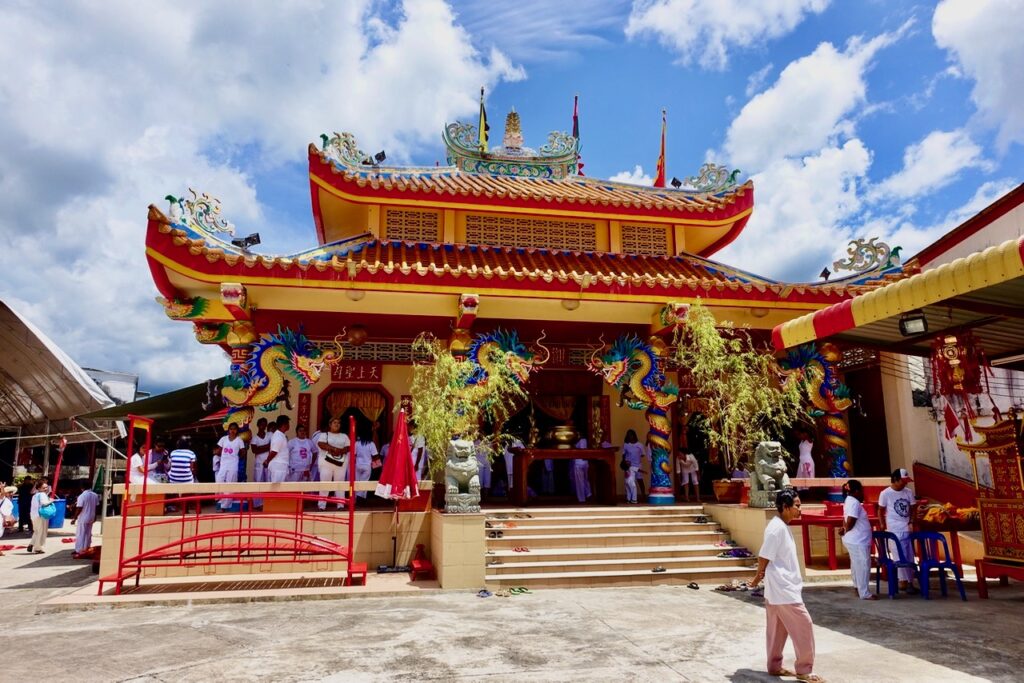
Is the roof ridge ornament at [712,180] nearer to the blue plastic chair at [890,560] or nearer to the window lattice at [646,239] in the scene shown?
the window lattice at [646,239]

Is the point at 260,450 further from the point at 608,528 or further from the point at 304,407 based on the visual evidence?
the point at 608,528

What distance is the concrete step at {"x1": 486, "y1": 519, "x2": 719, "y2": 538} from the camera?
906cm

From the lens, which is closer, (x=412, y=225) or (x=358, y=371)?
(x=358, y=371)

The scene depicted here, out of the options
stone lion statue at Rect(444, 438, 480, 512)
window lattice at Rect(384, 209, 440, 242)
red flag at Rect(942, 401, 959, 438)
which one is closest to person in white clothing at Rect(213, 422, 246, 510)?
stone lion statue at Rect(444, 438, 480, 512)

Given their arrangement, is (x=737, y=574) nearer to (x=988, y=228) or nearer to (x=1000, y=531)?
(x=1000, y=531)

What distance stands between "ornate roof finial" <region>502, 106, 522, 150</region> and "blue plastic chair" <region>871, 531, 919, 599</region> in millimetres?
11561

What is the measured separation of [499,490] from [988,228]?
452 inches

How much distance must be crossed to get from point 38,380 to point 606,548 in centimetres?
1767

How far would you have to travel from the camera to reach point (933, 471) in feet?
38.3

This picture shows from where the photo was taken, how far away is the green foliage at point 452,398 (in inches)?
375

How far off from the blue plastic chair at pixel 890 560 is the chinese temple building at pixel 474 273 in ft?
14.6

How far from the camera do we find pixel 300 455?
409 inches

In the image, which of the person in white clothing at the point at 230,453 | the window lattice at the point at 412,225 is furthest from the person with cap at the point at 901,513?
the window lattice at the point at 412,225

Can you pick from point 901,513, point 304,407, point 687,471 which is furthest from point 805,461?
point 304,407
